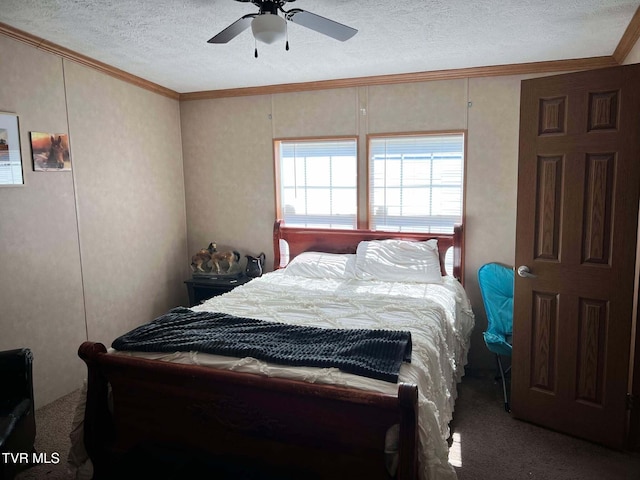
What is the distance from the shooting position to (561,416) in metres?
2.62

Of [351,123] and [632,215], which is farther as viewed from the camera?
[351,123]

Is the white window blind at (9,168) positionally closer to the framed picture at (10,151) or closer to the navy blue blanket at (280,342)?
the framed picture at (10,151)

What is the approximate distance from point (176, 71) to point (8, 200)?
5.17ft

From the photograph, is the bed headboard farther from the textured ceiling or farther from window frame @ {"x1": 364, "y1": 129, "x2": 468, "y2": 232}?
the textured ceiling

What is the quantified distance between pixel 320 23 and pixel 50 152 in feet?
6.84

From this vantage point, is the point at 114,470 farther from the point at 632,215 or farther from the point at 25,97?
the point at 632,215

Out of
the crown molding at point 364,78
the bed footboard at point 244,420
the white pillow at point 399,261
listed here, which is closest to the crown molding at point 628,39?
the crown molding at point 364,78

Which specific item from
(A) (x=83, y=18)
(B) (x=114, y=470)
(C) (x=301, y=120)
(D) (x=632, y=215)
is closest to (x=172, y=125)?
(C) (x=301, y=120)

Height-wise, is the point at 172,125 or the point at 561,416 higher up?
the point at 172,125

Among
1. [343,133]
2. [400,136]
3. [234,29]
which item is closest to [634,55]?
[400,136]

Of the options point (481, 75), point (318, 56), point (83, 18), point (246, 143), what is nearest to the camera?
point (83, 18)

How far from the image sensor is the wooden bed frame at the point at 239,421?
5.41 feet

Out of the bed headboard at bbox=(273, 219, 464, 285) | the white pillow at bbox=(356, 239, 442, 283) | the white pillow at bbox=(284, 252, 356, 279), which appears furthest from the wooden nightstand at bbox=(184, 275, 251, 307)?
the white pillow at bbox=(356, 239, 442, 283)

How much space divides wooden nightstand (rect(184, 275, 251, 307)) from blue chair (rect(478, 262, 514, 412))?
2.05m
